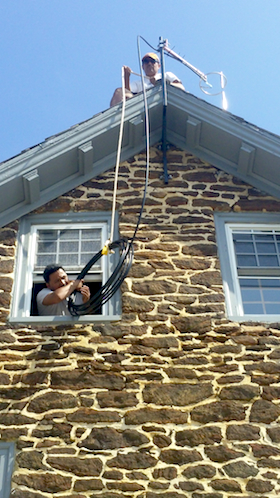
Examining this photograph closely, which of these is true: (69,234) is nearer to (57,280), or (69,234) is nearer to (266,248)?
(57,280)

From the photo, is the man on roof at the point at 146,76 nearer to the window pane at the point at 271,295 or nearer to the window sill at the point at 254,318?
the window pane at the point at 271,295

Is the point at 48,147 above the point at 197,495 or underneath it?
above

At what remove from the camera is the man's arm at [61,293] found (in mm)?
8188

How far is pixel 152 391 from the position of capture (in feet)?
24.7

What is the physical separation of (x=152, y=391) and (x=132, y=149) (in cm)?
390

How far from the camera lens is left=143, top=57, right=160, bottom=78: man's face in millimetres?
11820

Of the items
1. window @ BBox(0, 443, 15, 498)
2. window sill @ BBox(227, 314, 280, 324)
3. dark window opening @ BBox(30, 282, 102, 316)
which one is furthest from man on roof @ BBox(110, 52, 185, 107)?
window @ BBox(0, 443, 15, 498)

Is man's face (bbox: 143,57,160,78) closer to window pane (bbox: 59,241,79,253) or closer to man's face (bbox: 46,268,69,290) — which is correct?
window pane (bbox: 59,241,79,253)

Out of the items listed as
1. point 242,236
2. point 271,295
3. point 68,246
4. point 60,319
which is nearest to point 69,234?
point 68,246

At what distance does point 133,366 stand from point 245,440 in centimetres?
146

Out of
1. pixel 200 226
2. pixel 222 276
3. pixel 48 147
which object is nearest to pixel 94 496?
pixel 222 276

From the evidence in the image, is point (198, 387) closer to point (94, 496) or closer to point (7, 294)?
point (94, 496)

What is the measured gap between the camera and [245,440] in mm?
7184

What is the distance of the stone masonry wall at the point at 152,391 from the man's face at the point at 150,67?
3.78 m
